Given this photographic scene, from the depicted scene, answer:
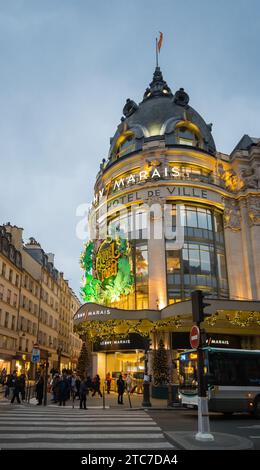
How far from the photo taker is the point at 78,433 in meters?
10.5

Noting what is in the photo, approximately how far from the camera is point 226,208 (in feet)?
119

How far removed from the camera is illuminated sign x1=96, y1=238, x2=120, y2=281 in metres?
34.3

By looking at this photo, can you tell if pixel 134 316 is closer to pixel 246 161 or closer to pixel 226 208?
pixel 226 208

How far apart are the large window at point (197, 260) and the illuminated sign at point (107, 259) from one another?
460cm

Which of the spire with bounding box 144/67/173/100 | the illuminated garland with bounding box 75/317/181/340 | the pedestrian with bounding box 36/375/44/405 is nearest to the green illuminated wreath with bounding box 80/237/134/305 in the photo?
the illuminated garland with bounding box 75/317/181/340

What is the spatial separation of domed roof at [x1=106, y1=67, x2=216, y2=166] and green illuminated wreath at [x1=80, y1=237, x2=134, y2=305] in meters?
11.6

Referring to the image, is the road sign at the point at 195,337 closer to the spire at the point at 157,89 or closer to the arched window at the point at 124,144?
the arched window at the point at 124,144

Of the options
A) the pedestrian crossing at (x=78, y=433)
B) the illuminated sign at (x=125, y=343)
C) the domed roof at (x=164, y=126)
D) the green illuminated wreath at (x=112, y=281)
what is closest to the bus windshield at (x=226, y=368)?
the pedestrian crossing at (x=78, y=433)

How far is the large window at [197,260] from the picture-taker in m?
32.8

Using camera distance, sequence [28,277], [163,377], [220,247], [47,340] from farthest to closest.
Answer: [47,340] → [28,277] → [220,247] → [163,377]

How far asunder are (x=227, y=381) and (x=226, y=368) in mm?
496

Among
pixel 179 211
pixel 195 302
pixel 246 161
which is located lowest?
pixel 195 302
